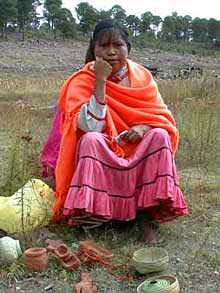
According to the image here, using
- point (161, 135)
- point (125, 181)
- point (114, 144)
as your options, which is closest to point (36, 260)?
point (125, 181)

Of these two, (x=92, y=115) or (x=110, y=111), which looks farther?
(x=110, y=111)

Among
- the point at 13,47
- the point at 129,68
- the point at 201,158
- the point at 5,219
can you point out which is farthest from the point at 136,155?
the point at 13,47

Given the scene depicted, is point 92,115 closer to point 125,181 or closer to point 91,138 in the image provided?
point 91,138

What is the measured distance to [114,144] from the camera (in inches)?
129

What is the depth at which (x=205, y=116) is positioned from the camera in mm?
6336

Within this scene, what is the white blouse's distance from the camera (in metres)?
3.21

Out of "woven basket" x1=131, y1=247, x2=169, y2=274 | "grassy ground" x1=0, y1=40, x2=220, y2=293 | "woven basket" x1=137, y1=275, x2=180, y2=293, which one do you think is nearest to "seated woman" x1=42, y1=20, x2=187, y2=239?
"grassy ground" x1=0, y1=40, x2=220, y2=293

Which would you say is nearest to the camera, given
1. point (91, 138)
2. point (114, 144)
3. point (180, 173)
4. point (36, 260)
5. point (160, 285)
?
point (160, 285)

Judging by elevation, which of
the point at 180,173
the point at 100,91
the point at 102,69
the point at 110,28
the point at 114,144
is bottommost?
the point at 180,173

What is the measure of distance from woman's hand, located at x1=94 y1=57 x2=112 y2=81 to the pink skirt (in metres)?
0.33

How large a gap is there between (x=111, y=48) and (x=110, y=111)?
0.38 m

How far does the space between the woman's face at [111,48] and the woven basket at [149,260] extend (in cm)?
119

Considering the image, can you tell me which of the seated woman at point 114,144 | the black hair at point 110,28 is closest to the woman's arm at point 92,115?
the seated woman at point 114,144

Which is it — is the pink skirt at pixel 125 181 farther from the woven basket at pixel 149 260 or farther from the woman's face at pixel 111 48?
the woman's face at pixel 111 48
